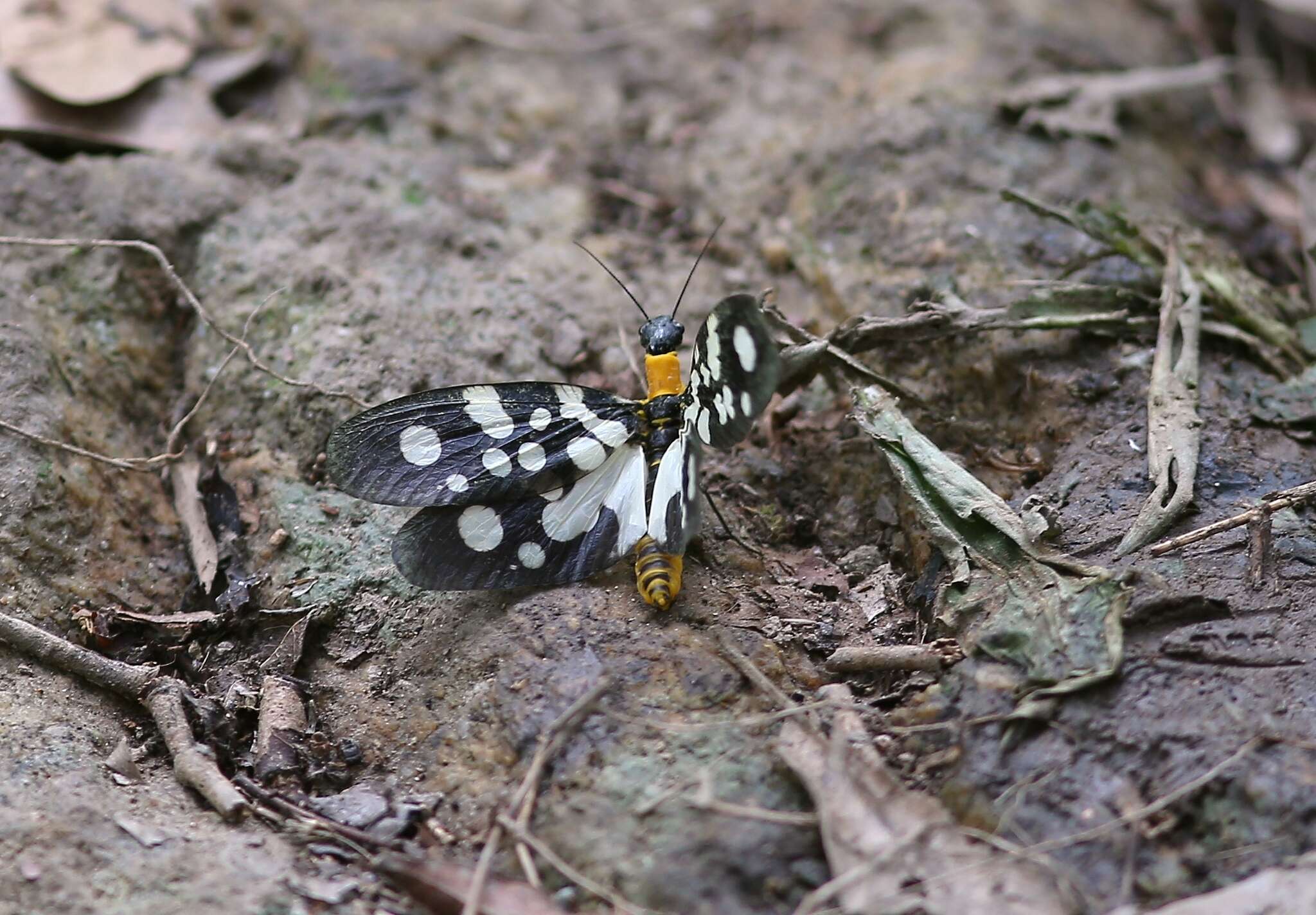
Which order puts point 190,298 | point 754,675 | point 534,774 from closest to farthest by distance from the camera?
1. point 534,774
2. point 754,675
3. point 190,298

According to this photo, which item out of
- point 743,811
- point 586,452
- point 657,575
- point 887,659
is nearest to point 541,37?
point 586,452

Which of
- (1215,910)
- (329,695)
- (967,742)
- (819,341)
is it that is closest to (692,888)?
(967,742)

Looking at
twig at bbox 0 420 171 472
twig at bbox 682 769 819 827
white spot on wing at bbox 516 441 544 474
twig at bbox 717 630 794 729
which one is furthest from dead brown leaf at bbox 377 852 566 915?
twig at bbox 0 420 171 472

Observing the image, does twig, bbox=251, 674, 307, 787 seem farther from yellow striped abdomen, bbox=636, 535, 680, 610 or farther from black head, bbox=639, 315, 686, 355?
black head, bbox=639, 315, 686, 355

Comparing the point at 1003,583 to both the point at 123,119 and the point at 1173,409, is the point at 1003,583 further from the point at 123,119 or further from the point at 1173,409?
the point at 123,119

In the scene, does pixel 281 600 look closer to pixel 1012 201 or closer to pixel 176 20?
pixel 1012 201

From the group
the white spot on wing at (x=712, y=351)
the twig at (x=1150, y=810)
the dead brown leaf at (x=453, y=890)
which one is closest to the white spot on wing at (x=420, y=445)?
the white spot on wing at (x=712, y=351)

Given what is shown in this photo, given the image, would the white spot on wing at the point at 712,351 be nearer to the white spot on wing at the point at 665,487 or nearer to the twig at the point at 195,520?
the white spot on wing at the point at 665,487
